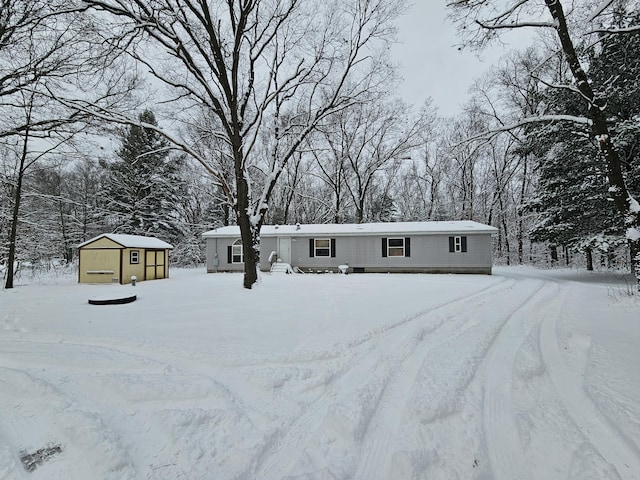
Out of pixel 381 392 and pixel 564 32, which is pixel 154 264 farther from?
pixel 564 32

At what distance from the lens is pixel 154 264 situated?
14742mm

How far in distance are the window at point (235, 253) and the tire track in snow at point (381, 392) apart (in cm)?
1372

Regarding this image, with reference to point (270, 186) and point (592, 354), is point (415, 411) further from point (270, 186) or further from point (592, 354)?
point (270, 186)

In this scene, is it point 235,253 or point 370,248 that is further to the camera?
point 235,253

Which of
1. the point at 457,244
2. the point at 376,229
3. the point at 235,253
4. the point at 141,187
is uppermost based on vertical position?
the point at 141,187

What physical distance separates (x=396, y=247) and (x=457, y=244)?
10.2 feet

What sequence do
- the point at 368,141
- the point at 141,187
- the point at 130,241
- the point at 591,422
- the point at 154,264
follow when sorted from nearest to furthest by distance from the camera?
1. the point at 591,422
2. the point at 130,241
3. the point at 154,264
4. the point at 141,187
5. the point at 368,141

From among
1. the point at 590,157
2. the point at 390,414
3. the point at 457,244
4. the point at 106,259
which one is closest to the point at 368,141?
the point at 457,244

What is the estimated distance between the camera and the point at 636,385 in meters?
2.77

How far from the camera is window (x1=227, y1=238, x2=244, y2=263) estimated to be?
58.5 feet

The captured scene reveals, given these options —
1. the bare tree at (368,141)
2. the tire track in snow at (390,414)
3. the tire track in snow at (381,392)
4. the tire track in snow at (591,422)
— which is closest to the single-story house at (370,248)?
the bare tree at (368,141)

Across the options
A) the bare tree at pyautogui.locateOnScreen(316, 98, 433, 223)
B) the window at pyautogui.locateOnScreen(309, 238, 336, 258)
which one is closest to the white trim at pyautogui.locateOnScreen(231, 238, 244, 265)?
the window at pyautogui.locateOnScreen(309, 238, 336, 258)

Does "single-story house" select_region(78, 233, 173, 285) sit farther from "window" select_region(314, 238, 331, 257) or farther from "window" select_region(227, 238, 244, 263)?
"window" select_region(314, 238, 331, 257)

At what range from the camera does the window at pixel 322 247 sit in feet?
56.7
